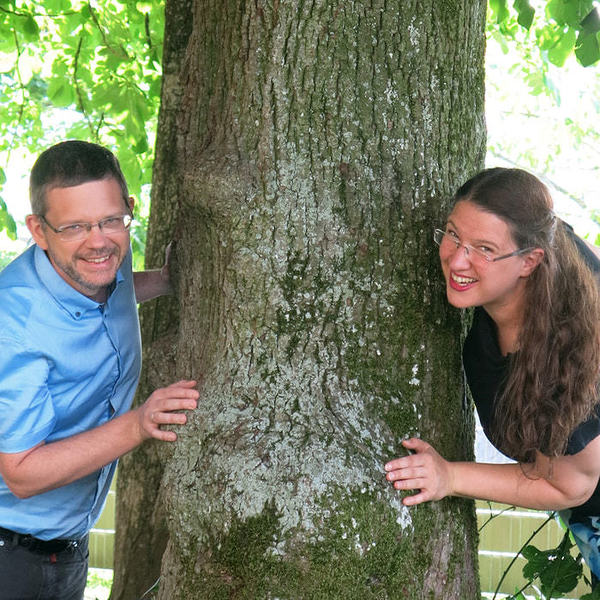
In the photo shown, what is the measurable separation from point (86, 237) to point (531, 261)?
4.21ft

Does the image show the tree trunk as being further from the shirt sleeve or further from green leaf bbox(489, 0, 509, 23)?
green leaf bbox(489, 0, 509, 23)

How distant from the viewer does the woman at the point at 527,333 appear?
85.1 inches

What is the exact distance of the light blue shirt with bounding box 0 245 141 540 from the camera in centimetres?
235

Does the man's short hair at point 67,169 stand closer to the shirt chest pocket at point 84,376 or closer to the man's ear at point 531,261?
the shirt chest pocket at point 84,376

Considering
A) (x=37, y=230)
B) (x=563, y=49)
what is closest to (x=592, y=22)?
(x=563, y=49)

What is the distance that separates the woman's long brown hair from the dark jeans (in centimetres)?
158

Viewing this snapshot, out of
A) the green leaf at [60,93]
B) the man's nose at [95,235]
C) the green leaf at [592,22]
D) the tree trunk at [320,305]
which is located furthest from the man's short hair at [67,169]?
the green leaf at [60,93]

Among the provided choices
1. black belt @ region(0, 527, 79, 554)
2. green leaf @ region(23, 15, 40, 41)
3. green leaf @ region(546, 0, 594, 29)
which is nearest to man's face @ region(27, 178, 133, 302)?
black belt @ region(0, 527, 79, 554)

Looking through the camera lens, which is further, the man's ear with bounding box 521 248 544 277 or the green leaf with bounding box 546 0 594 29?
the green leaf with bounding box 546 0 594 29

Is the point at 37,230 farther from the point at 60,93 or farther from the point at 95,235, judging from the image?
the point at 60,93

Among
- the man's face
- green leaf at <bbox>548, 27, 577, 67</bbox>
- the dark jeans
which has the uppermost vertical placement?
green leaf at <bbox>548, 27, 577, 67</bbox>

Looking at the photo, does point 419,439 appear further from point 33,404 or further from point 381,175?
point 33,404

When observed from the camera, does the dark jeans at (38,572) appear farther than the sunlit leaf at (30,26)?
No

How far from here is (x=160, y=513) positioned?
11.7ft
